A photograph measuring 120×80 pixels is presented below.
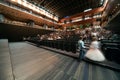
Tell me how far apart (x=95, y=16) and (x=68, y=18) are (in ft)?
34.2

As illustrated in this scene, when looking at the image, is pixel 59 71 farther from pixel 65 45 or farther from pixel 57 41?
pixel 57 41

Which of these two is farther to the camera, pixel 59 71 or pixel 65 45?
pixel 65 45

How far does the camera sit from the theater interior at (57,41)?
2406mm

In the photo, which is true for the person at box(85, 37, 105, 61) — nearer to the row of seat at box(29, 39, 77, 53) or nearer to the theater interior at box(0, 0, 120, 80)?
the theater interior at box(0, 0, 120, 80)

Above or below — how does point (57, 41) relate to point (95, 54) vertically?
above

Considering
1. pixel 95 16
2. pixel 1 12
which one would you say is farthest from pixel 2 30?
pixel 95 16

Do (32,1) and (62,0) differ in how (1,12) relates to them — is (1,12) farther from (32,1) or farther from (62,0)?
(62,0)

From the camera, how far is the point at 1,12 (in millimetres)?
13211

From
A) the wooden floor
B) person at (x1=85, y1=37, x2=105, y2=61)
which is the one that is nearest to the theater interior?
the wooden floor

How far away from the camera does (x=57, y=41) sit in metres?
6.39

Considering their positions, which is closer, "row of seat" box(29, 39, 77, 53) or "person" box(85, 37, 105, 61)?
"person" box(85, 37, 105, 61)

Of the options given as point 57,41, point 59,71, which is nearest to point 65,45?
point 57,41

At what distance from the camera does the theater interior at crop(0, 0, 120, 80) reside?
2.41 meters

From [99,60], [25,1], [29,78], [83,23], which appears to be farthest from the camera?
[83,23]
